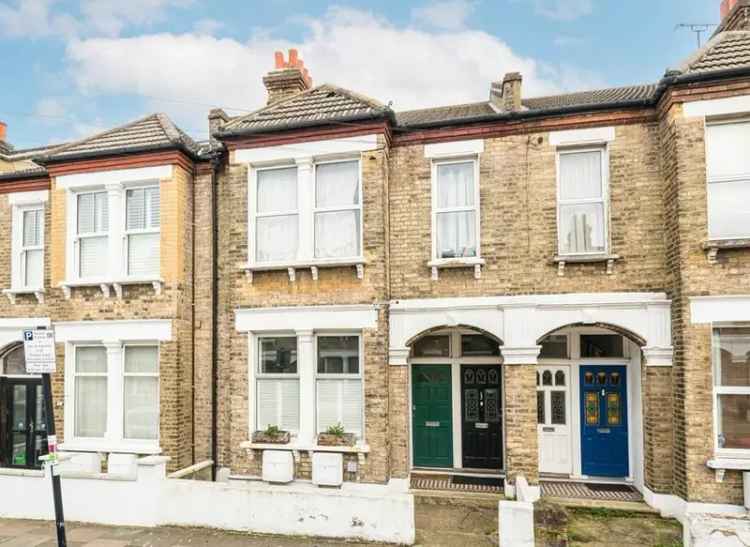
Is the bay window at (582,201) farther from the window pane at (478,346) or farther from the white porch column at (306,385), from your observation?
the white porch column at (306,385)

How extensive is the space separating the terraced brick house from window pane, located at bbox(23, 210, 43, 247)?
0.51 ft

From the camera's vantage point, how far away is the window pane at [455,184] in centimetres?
929

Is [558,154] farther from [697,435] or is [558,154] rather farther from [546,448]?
[546,448]

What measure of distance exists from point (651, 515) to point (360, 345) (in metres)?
5.24

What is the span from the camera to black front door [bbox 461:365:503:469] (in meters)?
10.1

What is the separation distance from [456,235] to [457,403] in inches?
135

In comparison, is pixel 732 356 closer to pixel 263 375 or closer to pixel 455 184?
pixel 455 184

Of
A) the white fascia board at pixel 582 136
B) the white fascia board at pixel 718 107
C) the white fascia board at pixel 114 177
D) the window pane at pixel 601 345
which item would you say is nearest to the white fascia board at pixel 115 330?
the white fascia board at pixel 114 177

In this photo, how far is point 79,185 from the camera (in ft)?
33.8

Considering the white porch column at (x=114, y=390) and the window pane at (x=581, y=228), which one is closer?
the window pane at (x=581, y=228)

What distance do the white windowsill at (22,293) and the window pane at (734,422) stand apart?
12506 mm

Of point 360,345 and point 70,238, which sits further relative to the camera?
point 70,238

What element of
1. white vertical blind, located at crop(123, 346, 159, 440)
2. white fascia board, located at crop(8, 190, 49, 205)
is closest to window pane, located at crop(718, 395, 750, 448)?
white vertical blind, located at crop(123, 346, 159, 440)

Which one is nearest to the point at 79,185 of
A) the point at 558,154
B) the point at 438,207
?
the point at 438,207
